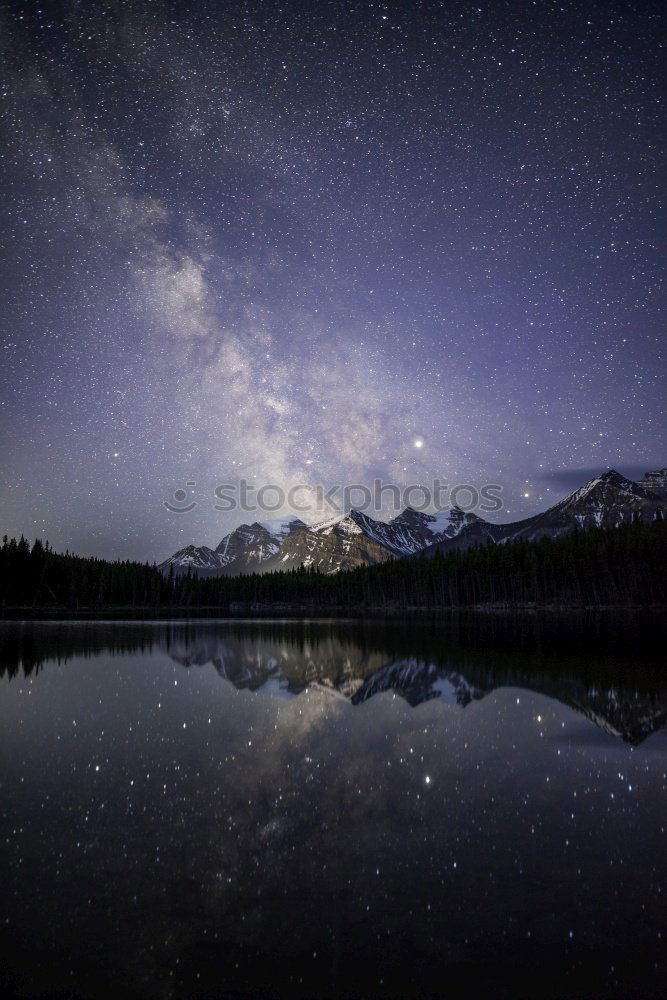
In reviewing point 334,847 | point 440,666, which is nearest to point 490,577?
point 440,666

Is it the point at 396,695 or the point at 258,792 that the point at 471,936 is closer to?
the point at 258,792

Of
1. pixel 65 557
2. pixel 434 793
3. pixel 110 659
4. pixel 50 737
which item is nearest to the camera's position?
pixel 434 793

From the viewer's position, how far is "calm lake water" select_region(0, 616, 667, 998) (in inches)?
231

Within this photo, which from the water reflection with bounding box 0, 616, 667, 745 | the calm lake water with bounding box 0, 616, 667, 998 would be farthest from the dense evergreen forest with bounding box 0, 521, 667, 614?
the calm lake water with bounding box 0, 616, 667, 998

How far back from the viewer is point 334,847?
8.80 meters

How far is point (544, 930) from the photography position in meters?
6.54

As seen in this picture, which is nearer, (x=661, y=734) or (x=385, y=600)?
(x=661, y=734)

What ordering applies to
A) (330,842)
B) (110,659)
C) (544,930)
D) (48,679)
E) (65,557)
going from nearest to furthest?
(544,930) → (330,842) → (48,679) → (110,659) → (65,557)

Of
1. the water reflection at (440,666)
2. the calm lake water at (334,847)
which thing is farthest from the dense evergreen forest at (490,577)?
the calm lake water at (334,847)

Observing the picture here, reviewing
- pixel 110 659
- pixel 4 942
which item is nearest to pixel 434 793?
pixel 4 942

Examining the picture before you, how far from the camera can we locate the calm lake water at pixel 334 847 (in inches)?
231

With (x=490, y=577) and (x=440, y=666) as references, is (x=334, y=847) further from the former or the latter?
(x=490, y=577)

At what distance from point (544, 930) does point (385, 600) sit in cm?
19107

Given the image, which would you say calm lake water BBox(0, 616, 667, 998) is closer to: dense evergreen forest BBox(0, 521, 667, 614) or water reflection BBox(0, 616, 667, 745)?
water reflection BBox(0, 616, 667, 745)
